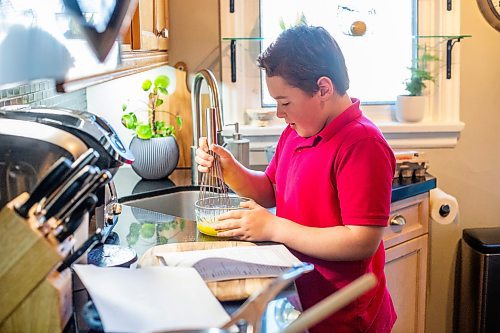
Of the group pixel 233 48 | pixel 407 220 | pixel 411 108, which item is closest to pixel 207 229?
pixel 407 220

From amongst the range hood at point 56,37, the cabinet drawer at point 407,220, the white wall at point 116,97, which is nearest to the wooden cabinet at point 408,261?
the cabinet drawer at point 407,220

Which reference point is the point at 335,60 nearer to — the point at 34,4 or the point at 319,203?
the point at 319,203

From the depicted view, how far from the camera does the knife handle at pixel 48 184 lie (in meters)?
0.82

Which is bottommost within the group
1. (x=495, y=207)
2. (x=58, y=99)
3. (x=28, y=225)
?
(x=495, y=207)

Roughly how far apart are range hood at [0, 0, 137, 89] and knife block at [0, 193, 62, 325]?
17 centimetres

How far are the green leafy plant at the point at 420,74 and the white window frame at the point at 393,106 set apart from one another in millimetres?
41

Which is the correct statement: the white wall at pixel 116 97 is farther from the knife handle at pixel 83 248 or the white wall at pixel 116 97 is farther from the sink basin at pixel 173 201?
the knife handle at pixel 83 248

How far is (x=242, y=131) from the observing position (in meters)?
2.77

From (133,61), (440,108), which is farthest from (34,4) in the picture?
(440,108)

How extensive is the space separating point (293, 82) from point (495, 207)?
1714 millimetres

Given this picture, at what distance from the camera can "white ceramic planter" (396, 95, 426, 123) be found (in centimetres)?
277

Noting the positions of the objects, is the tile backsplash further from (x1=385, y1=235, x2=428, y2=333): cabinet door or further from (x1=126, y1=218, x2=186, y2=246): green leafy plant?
(x1=385, y1=235, x2=428, y2=333): cabinet door

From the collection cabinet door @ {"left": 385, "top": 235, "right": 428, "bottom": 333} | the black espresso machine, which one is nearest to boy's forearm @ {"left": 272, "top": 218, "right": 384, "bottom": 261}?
the black espresso machine

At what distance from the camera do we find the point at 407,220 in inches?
94.0
